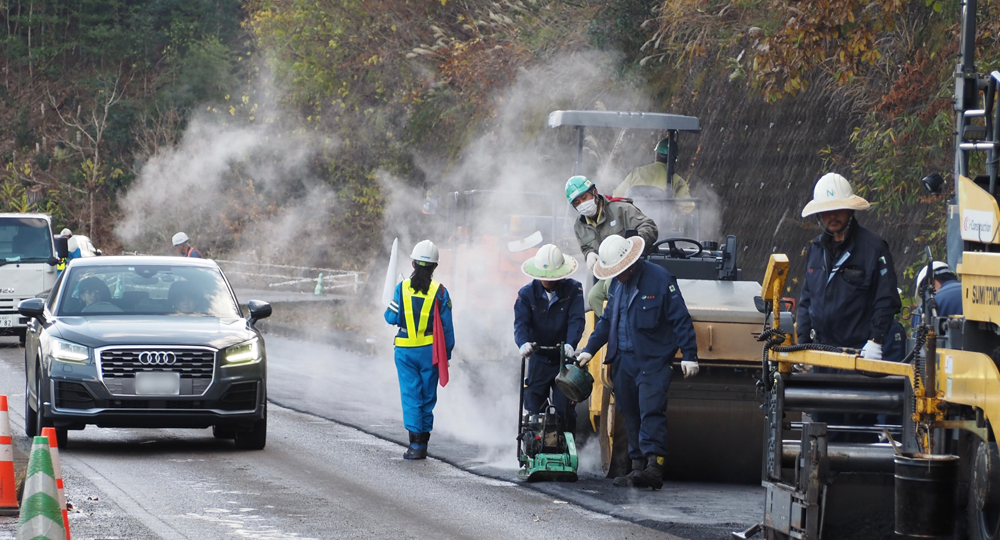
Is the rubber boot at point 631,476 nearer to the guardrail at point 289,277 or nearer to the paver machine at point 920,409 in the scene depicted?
the paver machine at point 920,409

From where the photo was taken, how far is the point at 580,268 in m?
14.5

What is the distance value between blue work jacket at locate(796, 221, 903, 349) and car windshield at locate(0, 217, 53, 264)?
16.9 meters

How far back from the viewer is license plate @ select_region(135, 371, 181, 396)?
11539 millimetres

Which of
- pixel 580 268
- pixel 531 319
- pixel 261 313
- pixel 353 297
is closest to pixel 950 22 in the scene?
pixel 580 268

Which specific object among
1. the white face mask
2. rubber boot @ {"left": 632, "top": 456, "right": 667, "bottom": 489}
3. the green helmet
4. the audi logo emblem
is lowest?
rubber boot @ {"left": 632, "top": 456, "right": 667, "bottom": 489}

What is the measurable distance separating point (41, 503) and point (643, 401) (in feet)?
16.0

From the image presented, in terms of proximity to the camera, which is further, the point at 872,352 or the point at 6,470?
the point at 6,470

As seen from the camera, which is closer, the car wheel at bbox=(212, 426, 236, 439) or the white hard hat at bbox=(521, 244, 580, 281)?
the white hard hat at bbox=(521, 244, 580, 281)

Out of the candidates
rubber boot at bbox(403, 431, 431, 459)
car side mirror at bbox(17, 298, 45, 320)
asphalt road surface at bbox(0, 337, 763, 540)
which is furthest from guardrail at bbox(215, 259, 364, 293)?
rubber boot at bbox(403, 431, 431, 459)

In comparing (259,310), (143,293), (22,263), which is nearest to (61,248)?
(22,263)

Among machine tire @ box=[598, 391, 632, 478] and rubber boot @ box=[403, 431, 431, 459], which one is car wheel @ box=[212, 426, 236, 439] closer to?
rubber boot @ box=[403, 431, 431, 459]

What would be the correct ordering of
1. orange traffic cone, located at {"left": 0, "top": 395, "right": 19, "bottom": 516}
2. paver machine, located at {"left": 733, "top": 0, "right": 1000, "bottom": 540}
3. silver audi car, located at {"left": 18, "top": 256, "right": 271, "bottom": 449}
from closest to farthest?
paver machine, located at {"left": 733, "top": 0, "right": 1000, "bottom": 540} → orange traffic cone, located at {"left": 0, "top": 395, "right": 19, "bottom": 516} → silver audi car, located at {"left": 18, "top": 256, "right": 271, "bottom": 449}

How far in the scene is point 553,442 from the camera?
1083cm

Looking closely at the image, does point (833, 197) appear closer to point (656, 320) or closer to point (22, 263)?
point (656, 320)
